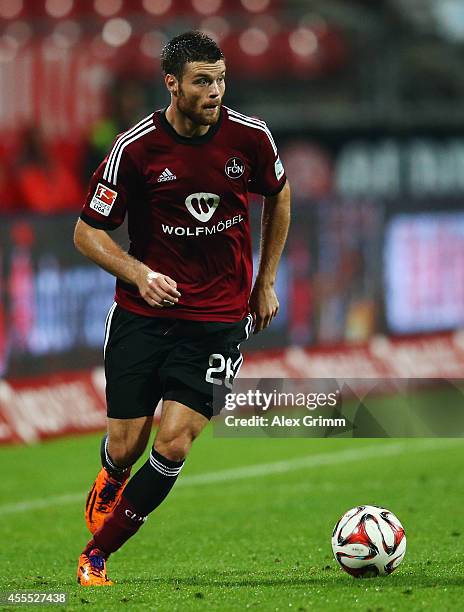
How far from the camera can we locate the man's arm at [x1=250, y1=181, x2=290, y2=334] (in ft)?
23.4

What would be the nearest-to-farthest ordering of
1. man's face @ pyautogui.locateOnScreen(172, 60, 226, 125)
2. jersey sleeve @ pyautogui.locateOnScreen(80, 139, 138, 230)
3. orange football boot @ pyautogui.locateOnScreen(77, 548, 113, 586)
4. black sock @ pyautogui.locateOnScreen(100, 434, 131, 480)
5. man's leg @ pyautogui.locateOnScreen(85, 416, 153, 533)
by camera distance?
1. man's face @ pyautogui.locateOnScreen(172, 60, 226, 125)
2. jersey sleeve @ pyautogui.locateOnScreen(80, 139, 138, 230)
3. orange football boot @ pyautogui.locateOnScreen(77, 548, 113, 586)
4. man's leg @ pyautogui.locateOnScreen(85, 416, 153, 533)
5. black sock @ pyautogui.locateOnScreen(100, 434, 131, 480)

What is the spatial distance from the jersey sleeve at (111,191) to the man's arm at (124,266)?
0.18ft

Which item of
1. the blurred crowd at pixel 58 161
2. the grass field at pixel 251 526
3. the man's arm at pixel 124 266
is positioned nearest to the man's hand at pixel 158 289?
the man's arm at pixel 124 266

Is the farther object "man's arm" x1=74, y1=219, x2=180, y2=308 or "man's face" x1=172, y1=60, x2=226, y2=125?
"man's face" x1=172, y1=60, x2=226, y2=125

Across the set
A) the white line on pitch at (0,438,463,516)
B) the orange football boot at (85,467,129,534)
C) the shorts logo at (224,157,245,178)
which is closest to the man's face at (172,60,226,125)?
the shorts logo at (224,157,245,178)

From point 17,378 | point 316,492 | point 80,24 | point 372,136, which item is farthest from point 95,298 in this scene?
point 80,24

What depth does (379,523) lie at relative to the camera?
6.83 meters

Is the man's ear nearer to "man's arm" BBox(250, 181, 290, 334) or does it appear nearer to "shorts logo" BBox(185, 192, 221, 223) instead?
"shorts logo" BBox(185, 192, 221, 223)

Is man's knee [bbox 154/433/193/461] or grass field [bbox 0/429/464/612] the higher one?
man's knee [bbox 154/433/193/461]

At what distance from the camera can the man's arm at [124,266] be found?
21.0ft

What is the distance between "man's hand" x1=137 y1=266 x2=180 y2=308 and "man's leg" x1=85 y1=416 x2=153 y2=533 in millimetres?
711

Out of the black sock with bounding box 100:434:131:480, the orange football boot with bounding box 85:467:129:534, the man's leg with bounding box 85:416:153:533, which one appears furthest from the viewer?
the orange football boot with bounding box 85:467:129:534

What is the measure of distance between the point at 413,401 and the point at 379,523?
900cm

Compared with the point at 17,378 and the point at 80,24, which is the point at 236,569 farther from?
the point at 80,24
